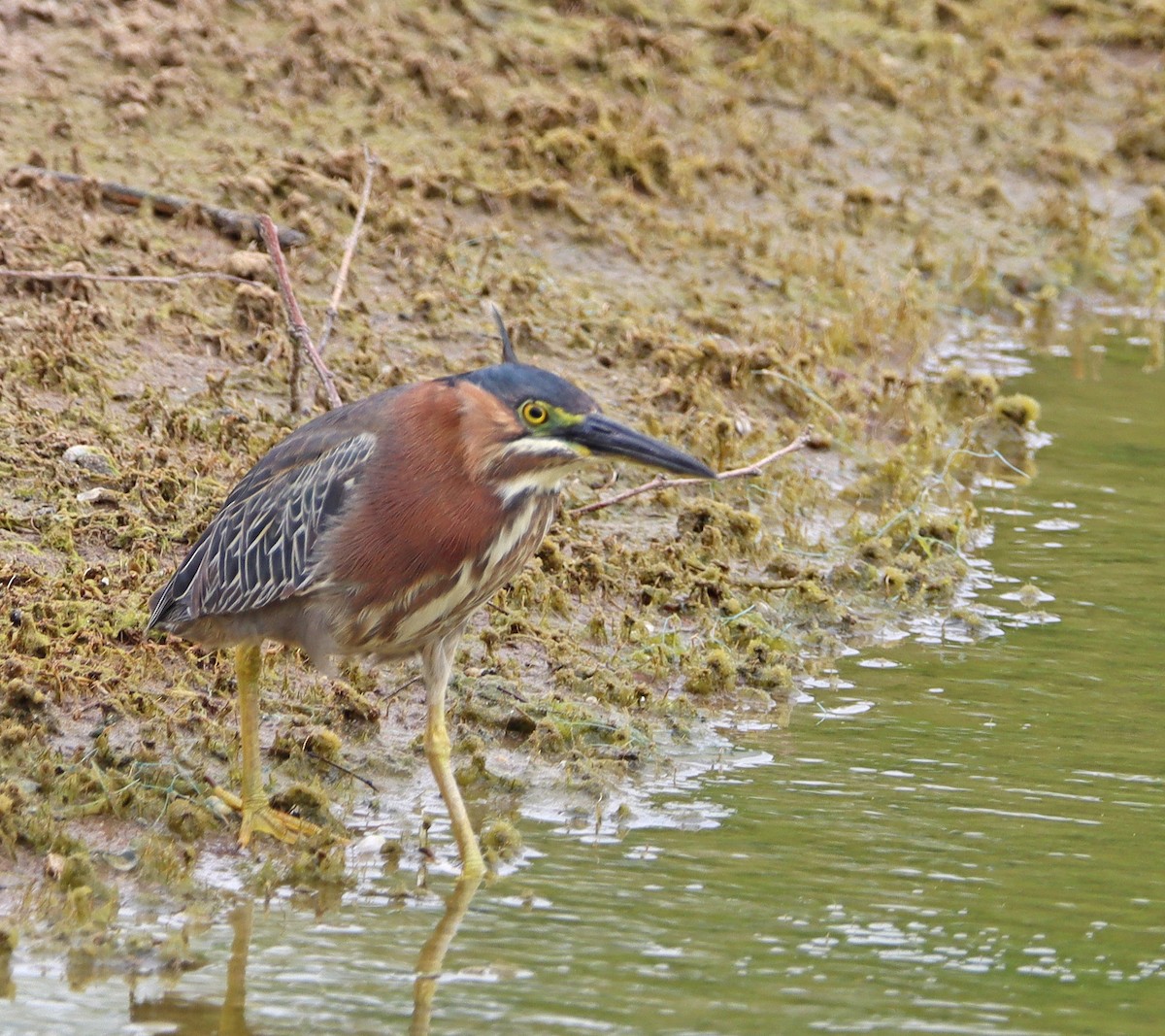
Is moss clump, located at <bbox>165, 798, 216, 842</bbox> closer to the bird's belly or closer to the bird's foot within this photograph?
the bird's foot

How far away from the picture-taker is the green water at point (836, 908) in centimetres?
453

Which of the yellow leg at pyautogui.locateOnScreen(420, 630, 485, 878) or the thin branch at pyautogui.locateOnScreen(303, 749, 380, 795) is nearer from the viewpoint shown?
the yellow leg at pyautogui.locateOnScreen(420, 630, 485, 878)

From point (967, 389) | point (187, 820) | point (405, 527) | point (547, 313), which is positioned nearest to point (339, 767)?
point (187, 820)

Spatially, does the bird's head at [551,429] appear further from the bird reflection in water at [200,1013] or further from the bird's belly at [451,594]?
the bird reflection in water at [200,1013]

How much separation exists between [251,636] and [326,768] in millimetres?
608

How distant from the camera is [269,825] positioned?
17.9ft

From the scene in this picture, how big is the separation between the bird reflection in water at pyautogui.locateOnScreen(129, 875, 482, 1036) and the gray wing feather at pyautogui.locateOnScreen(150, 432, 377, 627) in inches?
38.7

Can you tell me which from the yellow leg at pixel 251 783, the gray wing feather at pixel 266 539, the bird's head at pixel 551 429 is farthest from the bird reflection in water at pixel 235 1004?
the bird's head at pixel 551 429

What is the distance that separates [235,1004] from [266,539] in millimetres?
1480

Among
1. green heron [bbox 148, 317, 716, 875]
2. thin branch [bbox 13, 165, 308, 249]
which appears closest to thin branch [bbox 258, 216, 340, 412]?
green heron [bbox 148, 317, 716, 875]

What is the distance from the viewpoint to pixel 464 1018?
4504 mm

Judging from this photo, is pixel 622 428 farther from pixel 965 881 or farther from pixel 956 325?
pixel 956 325

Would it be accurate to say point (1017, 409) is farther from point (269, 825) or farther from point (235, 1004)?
point (235, 1004)

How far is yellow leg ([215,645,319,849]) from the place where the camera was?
17.9 feet
